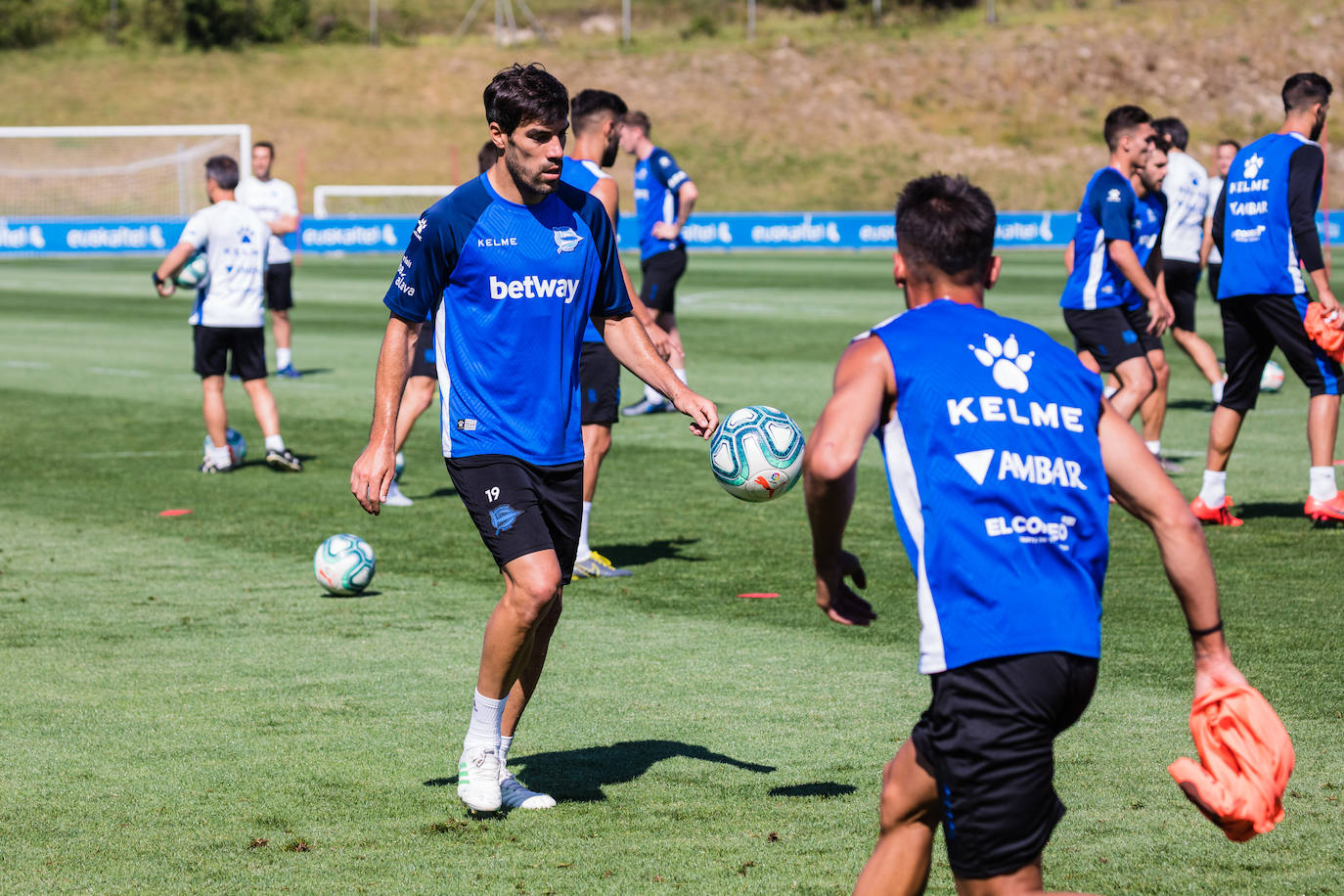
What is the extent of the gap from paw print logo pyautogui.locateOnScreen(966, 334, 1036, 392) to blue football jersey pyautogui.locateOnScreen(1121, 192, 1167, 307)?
7.90 m

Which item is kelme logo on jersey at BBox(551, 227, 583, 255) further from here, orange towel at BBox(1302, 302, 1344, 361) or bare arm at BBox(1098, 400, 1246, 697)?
orange towel at BBox(1302, 302, 1344, 361)

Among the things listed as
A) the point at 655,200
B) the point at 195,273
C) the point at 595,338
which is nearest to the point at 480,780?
the point at 595,338

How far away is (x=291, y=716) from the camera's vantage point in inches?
240

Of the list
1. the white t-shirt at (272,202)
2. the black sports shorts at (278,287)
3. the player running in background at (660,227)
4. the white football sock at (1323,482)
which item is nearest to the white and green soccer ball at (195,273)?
the player running in background at (660,227)

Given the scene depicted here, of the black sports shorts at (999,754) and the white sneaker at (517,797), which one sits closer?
the black sports shorts at (999,754)

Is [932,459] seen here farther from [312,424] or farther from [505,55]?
[505,55]

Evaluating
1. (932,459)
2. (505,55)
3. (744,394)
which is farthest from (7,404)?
(505,55)

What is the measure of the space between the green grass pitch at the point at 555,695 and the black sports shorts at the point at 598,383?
0.88 m

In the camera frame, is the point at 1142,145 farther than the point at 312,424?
No

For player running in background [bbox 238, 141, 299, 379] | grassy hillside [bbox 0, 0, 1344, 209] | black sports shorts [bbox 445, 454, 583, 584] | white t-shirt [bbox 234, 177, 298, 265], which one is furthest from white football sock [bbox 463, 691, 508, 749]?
grassy hillside [bbox 0, 0, 1344, 209]

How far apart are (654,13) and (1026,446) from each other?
73.5m

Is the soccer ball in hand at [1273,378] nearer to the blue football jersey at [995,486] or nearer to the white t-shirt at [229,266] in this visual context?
the white t-shirt at [229,266]

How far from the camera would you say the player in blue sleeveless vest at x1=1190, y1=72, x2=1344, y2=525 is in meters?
9.36

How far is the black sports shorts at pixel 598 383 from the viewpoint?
845 centimetres
